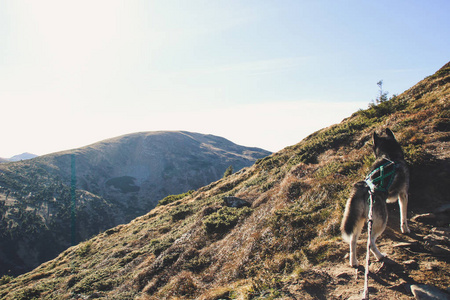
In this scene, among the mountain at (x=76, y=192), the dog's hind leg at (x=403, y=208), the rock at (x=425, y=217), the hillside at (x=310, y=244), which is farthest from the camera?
the mountain at (x=76, y=192)

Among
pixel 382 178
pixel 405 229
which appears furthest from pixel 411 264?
pixel 382 178

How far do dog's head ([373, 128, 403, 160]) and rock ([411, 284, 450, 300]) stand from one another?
2898 mm

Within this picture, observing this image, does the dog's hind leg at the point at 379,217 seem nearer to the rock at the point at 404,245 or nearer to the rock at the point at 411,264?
the rock at the point at 411,264

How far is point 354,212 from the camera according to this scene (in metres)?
4.22

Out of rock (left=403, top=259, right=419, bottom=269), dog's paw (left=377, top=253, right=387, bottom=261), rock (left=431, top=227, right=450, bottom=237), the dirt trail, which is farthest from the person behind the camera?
rock (left=431, top=227, right=450, bottom=237)

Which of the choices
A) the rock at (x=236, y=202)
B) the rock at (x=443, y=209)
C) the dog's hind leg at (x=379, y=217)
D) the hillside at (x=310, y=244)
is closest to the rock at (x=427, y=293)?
the hillside at (x=310, y=244)

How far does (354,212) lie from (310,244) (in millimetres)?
3043

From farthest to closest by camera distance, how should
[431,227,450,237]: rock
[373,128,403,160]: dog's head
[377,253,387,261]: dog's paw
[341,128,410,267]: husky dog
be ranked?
[373,128,403,160]: dog's head
[431,227,450,237]: rock
[377,253,387,261]: dog's paw
[341,128,410,267]: husky dog

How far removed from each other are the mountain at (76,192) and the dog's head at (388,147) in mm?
103275

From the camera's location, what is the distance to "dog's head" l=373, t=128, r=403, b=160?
552 cm

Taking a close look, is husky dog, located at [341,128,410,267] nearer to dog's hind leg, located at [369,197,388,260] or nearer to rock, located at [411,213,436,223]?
dog's hind leg, located at [369,197,388,260]

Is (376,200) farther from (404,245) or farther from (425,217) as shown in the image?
(425,217)

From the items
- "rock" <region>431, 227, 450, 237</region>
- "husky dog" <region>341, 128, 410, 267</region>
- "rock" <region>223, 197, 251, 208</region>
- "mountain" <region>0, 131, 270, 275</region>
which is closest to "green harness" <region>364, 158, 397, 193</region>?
"husky dog" <region>341, 128, 410, 267</region>

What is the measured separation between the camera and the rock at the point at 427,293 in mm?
3424
